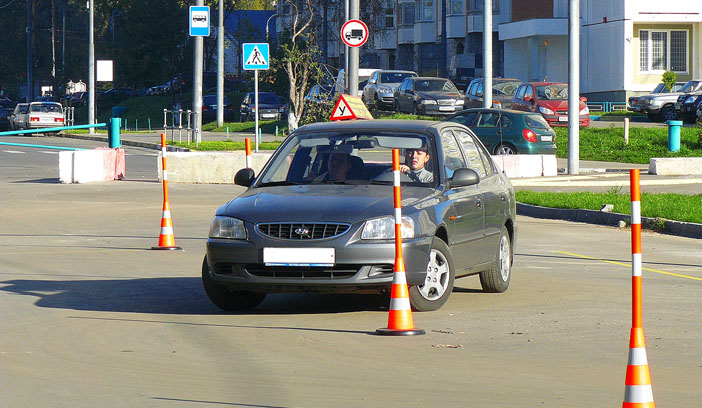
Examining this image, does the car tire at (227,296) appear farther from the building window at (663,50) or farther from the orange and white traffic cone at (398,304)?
the building window at (663,50)

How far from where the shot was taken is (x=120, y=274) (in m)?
12.5

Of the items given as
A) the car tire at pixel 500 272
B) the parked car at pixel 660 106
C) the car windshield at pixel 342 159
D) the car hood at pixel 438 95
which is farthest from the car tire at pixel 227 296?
the parked car at pixel 660 106

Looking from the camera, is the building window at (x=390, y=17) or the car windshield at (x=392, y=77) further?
the building window at (x=390, y=17)

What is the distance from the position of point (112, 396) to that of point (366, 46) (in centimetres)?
7946

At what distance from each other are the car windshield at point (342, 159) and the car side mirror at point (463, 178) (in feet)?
0.68

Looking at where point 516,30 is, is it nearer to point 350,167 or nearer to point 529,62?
point 529,62

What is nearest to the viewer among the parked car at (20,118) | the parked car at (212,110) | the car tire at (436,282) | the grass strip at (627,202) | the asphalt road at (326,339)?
the asphalt road at (326,339)

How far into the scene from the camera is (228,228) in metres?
9.68

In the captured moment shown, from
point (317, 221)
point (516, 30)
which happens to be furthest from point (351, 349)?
point (516, 30)

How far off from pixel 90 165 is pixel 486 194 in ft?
55.9

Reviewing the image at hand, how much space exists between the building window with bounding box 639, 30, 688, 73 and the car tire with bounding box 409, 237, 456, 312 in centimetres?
5126

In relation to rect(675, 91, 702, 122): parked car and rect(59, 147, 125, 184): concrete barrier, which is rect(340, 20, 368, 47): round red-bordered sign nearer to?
rect(59, 147, 125, 184): concrete barrier

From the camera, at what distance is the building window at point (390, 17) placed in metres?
88.7

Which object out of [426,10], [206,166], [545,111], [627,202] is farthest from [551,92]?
[426,10]
